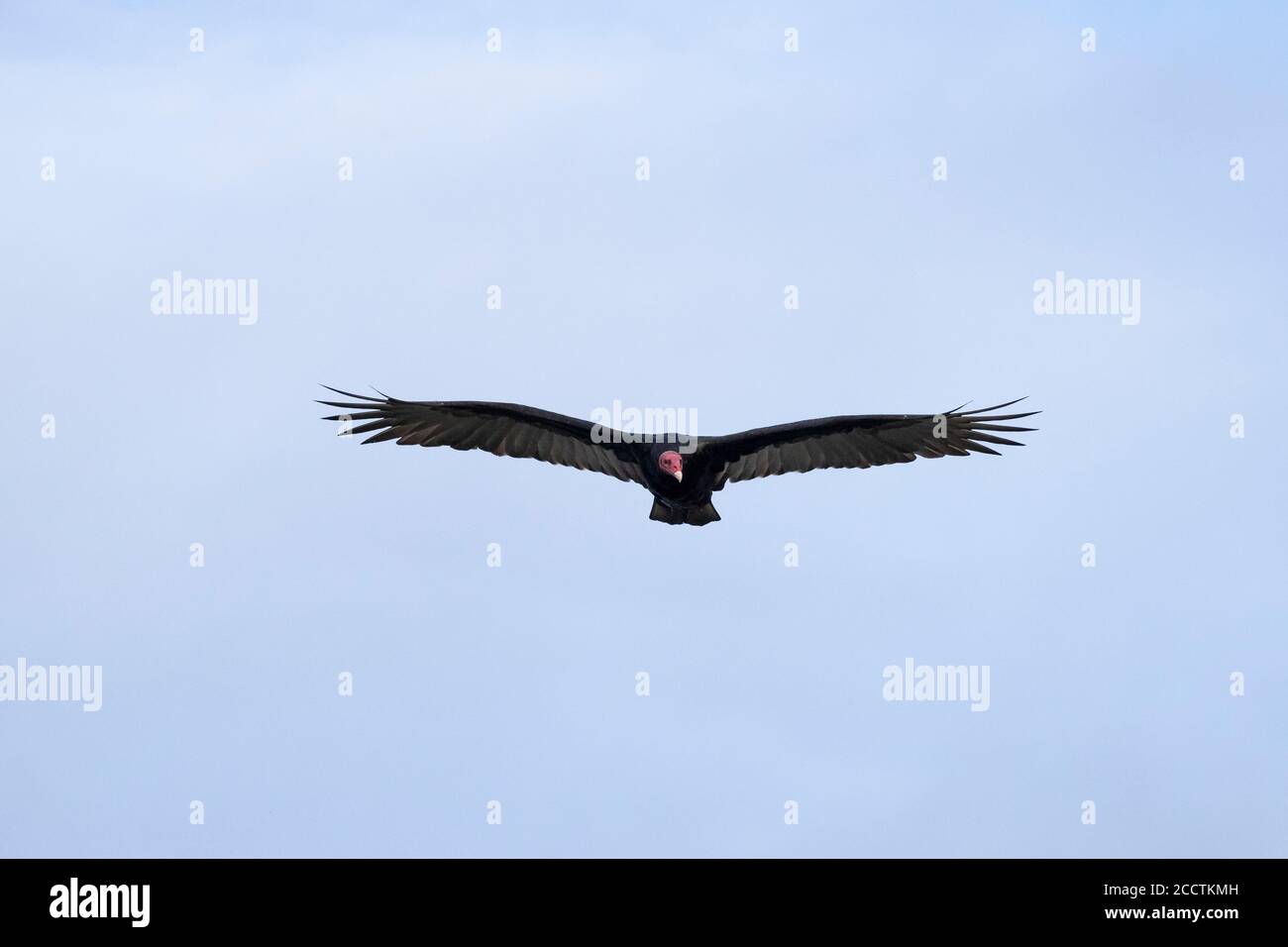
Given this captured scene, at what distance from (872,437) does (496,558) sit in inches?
237

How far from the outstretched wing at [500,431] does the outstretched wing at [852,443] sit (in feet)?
4.75

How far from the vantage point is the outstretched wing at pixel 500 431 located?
26.8 metres

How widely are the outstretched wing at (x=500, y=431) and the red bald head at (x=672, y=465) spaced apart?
2.46 feet

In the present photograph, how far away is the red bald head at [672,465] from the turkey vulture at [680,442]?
0.01 meters

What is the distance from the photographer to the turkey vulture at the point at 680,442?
2672cm

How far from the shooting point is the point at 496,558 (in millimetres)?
28750

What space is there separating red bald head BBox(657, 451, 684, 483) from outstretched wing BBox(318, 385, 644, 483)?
2.46ft

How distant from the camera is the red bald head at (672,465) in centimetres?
2647

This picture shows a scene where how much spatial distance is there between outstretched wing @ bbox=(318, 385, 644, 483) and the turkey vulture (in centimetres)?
1

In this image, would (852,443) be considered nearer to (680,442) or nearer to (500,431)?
(680,442)

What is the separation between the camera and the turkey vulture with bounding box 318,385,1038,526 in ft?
87.7

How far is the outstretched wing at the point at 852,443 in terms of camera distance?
26.8 meters

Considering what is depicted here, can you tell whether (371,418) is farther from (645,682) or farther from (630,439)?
(645,682)

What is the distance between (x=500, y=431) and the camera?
2744cm
